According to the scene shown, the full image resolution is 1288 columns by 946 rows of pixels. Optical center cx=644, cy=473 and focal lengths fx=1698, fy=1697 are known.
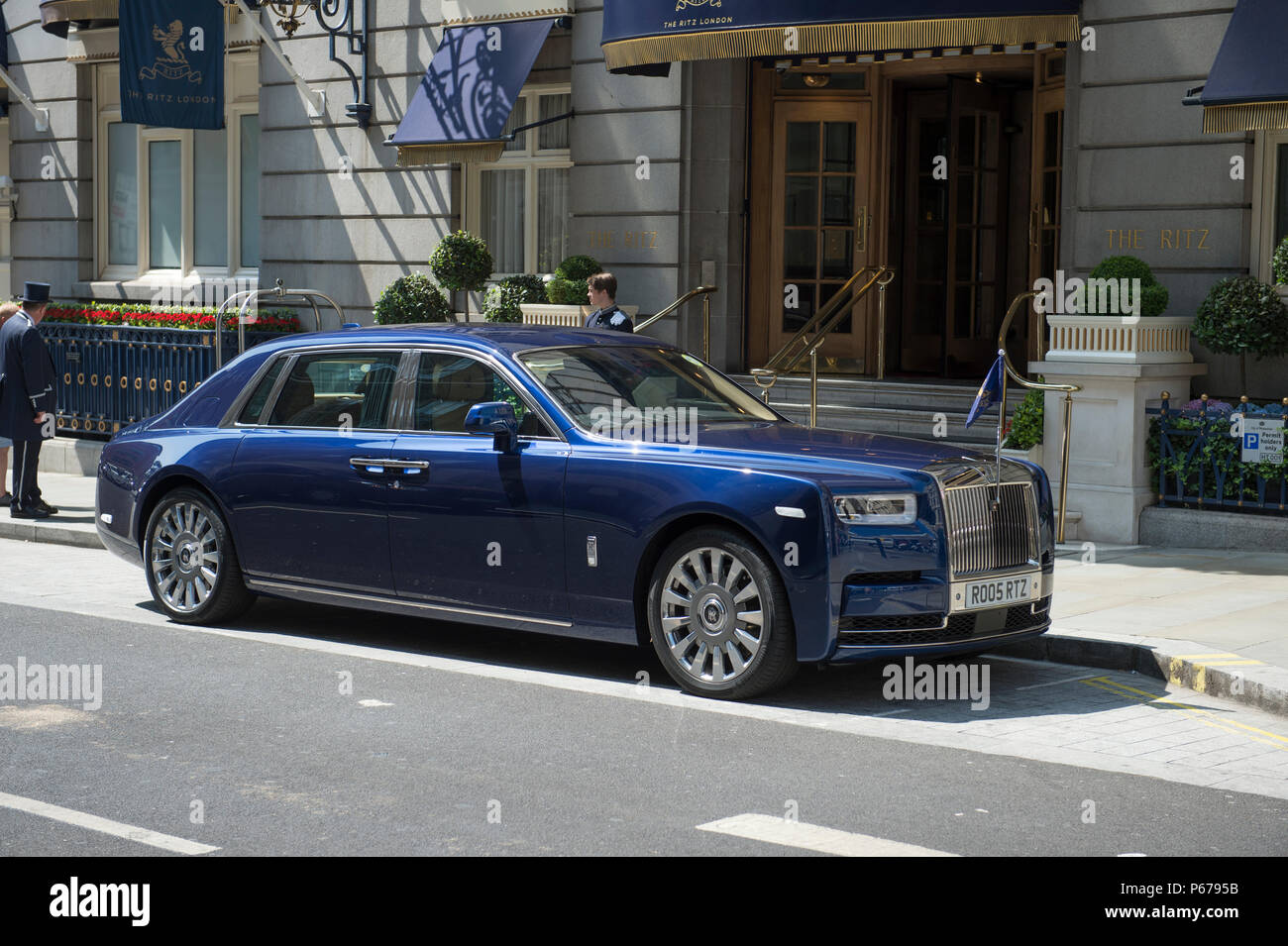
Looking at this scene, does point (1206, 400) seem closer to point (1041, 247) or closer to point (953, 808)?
point (1041, 247)

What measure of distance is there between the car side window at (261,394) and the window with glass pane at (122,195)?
1488 cm

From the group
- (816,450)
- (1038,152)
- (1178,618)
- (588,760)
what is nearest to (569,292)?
(1038,152)

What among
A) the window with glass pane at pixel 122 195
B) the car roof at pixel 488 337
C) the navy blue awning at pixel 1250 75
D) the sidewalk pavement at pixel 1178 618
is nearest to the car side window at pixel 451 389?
the car roof at pixel 488 337

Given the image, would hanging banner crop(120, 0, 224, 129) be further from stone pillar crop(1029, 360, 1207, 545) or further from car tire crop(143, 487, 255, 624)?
stone pillar crop(1029, 360, 1207, 545)

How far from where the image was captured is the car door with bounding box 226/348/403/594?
8.93 m

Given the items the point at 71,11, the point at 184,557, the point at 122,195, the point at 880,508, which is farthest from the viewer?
the point at 122,195

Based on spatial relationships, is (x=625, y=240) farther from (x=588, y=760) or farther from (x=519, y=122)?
(x=588, y=760)

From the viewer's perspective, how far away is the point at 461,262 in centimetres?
1827

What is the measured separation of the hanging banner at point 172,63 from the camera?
20.5 metres

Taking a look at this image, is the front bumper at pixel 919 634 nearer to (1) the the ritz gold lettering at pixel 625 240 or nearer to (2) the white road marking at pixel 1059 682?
(2) the white road marking at pixel 1059 682

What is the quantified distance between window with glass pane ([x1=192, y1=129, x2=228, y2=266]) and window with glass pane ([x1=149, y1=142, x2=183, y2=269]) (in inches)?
10.6

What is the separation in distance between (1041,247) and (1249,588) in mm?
6263

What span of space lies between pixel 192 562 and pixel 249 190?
1347 cm

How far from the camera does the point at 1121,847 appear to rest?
18.4 ft
